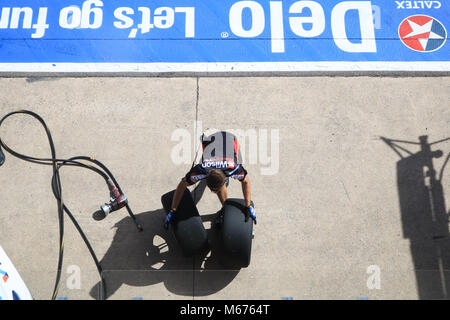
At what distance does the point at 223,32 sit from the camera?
8055 mm

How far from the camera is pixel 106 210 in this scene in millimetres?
6305

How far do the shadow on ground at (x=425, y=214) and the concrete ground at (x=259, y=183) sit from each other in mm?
18

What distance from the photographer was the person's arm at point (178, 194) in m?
5.64

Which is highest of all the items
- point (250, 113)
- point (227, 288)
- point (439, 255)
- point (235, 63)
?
point (235, 63)

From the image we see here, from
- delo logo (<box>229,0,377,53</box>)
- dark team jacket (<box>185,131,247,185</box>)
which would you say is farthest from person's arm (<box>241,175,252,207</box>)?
delo logo (<box>229,0,377,53</box>)

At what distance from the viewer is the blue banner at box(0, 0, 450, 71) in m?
7.73

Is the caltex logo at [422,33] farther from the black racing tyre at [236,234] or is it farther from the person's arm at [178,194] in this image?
the person's arm at [178,194]

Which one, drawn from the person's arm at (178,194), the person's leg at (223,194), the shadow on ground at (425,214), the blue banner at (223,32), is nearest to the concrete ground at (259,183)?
the shadow on ground at (425,214)

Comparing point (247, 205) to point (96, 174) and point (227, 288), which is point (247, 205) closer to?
point (227, 288)

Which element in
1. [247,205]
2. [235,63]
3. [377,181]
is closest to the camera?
[247,205]

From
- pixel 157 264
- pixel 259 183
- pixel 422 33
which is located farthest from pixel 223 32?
pixel 157 264

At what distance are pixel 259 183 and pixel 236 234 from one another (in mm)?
1323

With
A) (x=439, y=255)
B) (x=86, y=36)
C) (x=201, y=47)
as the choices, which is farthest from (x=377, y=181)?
(x=86, y=36)

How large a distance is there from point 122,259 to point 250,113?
11.0ft
